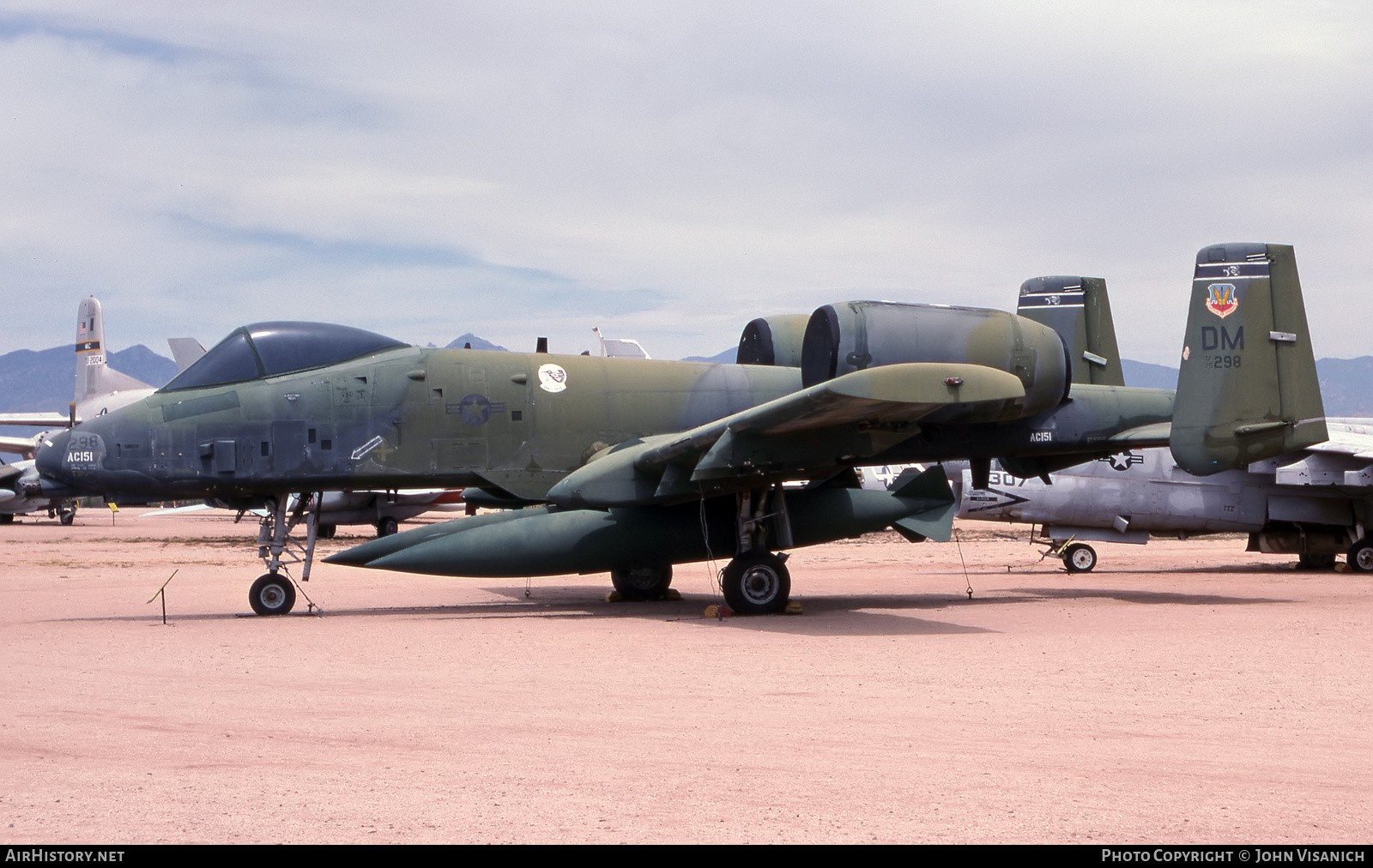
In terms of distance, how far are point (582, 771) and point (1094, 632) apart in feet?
24.6

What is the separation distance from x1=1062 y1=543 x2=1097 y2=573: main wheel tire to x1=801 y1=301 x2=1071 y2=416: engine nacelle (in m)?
8.09

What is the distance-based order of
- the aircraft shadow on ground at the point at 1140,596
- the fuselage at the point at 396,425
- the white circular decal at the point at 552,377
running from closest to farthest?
the fuselage at the point at 396,425, the white circular decal at the point at 552,377, the aircraft shadow on ground at the point at 1140,596

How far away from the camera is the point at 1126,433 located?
14.9 meters

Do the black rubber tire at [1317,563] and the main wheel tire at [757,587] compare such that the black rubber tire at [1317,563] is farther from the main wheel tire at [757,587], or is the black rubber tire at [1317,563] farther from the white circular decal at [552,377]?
the white circular decal at [552,377]

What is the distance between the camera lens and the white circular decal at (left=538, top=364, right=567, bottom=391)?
14328mm

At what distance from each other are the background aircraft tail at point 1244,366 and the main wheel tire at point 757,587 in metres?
5.15

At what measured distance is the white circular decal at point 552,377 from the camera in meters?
14.3

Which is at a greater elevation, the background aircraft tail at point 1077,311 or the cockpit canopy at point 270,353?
the background aircraft tail at point 1077,311

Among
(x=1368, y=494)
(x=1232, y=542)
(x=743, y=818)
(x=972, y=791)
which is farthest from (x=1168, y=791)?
(x=1232, y=542)

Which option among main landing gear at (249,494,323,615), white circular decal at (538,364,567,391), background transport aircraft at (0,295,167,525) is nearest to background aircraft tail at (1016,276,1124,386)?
white circular decal at (538,364,567,391)

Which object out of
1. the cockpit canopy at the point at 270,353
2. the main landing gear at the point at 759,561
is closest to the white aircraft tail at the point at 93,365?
the cockpit canopy at the point at 270,353

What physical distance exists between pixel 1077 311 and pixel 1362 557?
8.15m

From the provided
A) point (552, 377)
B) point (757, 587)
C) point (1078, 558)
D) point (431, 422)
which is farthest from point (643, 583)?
point (1078, 558)

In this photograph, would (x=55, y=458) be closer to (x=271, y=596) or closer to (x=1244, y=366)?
(x=271, y=596)
